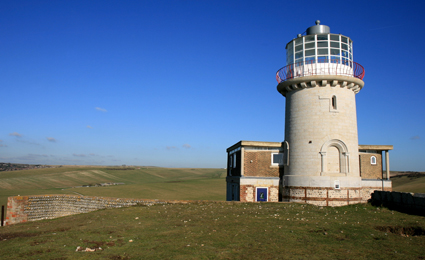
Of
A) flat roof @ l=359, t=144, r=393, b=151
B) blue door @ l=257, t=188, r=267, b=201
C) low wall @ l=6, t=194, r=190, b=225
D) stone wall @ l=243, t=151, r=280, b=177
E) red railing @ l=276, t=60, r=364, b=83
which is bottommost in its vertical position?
low wall @ l=6, t=194, r=190, b=225

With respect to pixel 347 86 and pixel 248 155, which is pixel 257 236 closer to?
pixel 248 155

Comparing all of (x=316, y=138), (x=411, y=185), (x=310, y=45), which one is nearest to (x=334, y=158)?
(x=316, y=138)

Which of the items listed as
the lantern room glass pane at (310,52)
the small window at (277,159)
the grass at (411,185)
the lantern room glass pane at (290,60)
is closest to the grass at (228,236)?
the small window at (277,159)

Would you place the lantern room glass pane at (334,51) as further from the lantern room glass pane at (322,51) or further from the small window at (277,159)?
the small window at (277,159)

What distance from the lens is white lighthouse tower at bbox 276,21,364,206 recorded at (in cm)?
2239

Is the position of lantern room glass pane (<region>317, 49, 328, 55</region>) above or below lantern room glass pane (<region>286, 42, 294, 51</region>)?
below

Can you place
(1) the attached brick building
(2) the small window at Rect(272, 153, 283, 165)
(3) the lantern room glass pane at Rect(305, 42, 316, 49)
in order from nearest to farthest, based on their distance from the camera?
(3) the lantern room glass pane at Rect(305, 42, 316, 49) < (1) the attached brick building < (2) the small window at Rect(272, 153, 283, 165)

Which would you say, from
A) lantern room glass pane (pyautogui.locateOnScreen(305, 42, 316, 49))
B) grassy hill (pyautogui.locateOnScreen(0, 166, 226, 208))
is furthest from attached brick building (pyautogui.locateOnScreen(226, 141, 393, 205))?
grassy hill (pyautogui.locateOnScreen(0, 166, 226, 208))

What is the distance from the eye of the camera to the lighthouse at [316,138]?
73.9 feet

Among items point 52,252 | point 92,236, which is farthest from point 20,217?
point 52,252

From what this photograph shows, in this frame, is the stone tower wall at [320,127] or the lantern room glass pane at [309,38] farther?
the lantern room glass pane at [309,38]

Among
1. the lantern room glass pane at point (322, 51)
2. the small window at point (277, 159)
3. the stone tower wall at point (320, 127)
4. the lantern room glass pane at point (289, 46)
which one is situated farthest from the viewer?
the small window at point (277, 159)

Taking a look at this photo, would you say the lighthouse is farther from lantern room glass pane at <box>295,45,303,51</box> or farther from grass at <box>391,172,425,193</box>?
grass at <box>391,172,425,193</box>

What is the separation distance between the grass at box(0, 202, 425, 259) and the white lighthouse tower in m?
4.58
